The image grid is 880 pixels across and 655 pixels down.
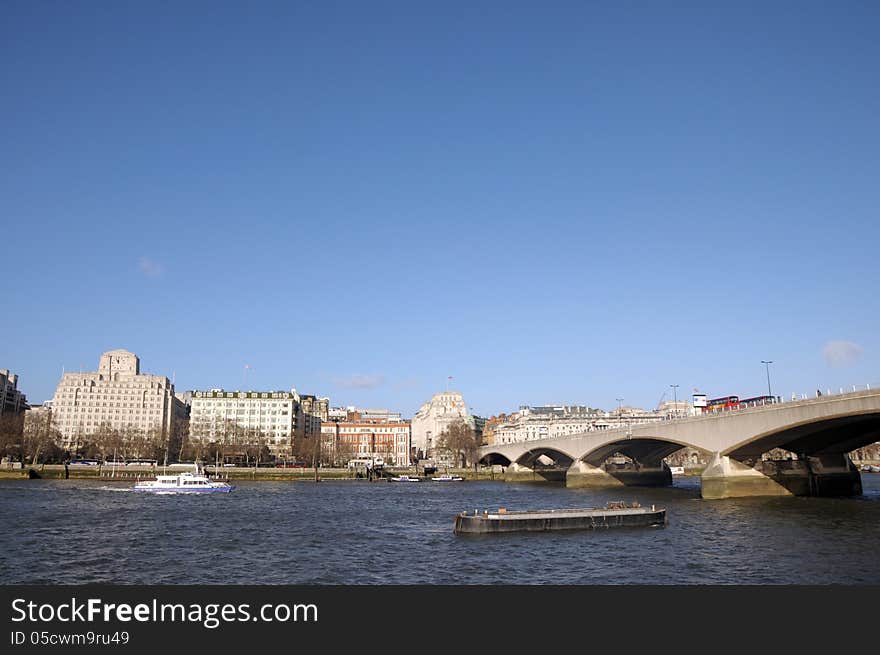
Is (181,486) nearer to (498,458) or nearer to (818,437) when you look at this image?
(818,437)

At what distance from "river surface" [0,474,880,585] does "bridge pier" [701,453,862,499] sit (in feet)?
24.0

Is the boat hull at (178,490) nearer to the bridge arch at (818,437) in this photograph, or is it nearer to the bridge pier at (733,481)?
the bridge pier at (733,481)

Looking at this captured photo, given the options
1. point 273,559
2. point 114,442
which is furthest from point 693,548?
point 114,442

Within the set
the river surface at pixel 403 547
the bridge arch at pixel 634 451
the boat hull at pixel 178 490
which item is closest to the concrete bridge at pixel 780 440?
the bridge arch at pixel 634 451

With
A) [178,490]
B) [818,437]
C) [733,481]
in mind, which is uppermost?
[818,437]

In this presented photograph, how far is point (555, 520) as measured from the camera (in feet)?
183

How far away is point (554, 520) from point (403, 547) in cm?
1497

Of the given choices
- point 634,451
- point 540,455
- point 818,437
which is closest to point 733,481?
point 818,437

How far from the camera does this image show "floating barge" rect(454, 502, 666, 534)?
53.5 metres
